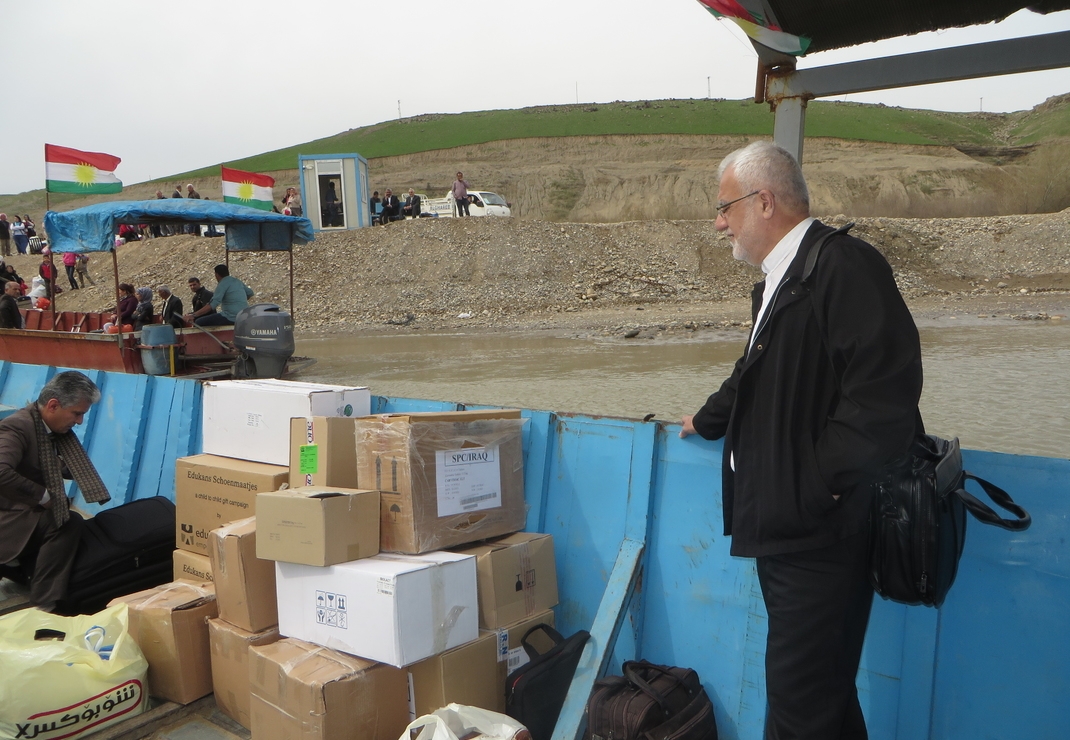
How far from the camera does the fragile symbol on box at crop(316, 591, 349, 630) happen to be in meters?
3.04

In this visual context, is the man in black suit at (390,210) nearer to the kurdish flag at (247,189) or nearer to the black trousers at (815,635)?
the kurdish flag at (247,189)

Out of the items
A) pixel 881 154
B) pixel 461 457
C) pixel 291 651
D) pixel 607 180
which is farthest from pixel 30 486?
pixel 881 154

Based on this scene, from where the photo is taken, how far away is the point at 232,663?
3.45 m

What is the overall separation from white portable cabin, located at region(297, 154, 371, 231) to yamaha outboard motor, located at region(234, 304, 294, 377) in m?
17.7

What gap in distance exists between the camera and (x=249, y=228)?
14453mm

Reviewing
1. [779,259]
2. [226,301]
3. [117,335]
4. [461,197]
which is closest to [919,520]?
[779,259]

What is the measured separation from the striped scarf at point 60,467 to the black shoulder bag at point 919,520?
411 centimetres

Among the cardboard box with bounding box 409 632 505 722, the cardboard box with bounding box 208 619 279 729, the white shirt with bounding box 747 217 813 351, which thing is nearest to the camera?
Result: the white shirt with bounding box 747 217 813 351

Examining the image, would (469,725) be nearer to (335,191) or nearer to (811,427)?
(811,427)

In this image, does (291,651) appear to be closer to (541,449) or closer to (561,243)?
(541,449)

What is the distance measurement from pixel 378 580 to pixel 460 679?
54cm

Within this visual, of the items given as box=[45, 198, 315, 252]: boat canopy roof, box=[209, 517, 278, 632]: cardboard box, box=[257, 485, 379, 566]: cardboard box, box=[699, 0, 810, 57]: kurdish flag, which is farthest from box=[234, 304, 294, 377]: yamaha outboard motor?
box=[699, 0, 810, 57]: kurdish flag

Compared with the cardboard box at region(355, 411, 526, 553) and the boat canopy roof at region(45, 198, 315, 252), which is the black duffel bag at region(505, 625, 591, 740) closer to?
the cardboard box at region(355, 411, 526, 553)

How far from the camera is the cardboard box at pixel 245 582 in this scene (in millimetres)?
3414
